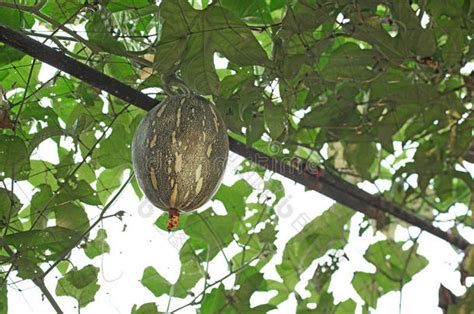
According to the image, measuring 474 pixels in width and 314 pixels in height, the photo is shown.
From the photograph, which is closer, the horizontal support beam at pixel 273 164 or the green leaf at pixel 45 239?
the horizontal support beam at pixel 273 164

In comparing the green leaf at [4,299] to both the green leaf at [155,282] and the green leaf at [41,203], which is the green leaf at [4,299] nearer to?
the green leaf at [41,203]

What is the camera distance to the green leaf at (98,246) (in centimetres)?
163

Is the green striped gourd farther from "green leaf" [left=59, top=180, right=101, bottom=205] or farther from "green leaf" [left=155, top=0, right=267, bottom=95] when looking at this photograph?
"green leaf" [left=59, top=180, right=101, bottom=205]

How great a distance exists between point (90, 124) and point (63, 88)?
0.24 m

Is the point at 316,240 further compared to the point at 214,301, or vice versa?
the point at 316,240

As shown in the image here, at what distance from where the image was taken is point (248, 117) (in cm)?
157

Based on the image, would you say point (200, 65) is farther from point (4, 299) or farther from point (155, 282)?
point (155, 282)

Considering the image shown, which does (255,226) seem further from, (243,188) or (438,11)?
(438,11)

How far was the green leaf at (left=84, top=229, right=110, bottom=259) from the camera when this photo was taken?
1626 mm

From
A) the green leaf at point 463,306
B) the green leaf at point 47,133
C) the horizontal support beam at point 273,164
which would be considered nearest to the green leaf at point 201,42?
the horizontal support beam at point 273,164

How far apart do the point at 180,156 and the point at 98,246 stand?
1.68 feet

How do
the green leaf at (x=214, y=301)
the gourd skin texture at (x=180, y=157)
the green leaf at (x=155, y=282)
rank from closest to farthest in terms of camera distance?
the gourd skin texture at (x=180, y=157), the green leaf at (x=214, y=301), the green leaf at (x=155, y=282)

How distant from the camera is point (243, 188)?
5.89 feet

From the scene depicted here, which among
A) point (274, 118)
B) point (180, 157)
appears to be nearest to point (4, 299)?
point (180, 157)
